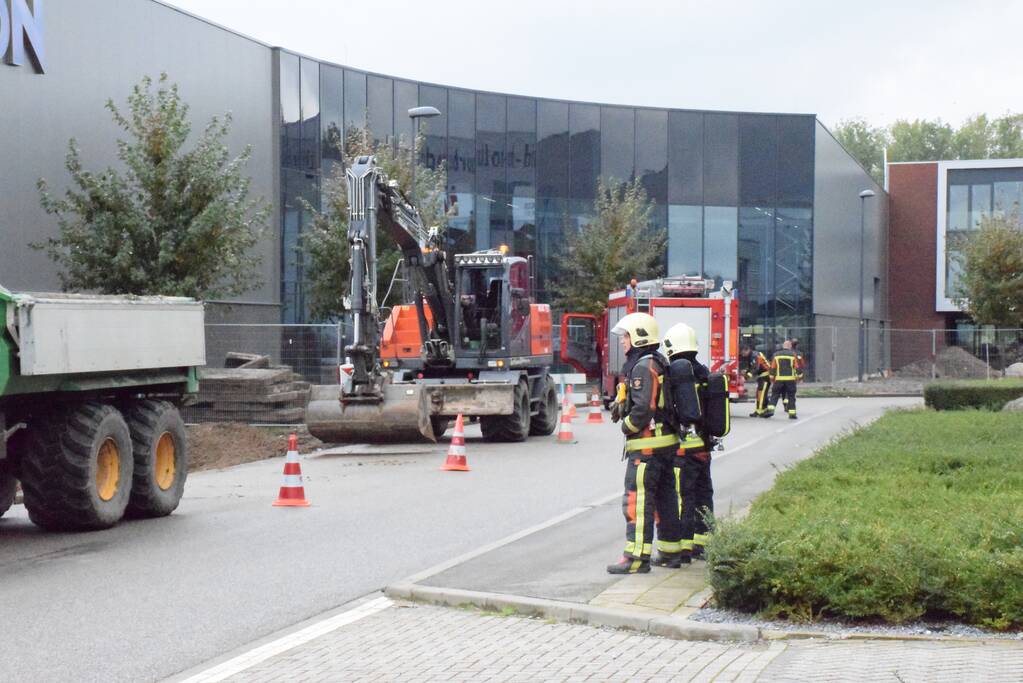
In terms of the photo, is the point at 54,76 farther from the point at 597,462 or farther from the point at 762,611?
the point at 762,611

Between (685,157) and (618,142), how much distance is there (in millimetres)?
2699

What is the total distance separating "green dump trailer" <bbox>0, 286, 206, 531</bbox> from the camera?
11.1 m

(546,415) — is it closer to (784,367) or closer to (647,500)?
(784,367)

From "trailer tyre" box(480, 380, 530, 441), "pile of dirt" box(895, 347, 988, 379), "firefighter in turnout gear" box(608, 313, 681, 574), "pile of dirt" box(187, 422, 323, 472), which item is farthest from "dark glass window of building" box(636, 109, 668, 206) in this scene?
"firefighter in turnout gear" box(608, 313, 681, 574)

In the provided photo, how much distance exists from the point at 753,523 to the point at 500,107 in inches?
1592

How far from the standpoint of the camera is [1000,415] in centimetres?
2088

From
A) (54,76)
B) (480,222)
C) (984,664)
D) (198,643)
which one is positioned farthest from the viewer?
(480,222)

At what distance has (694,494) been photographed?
10336 millimetres

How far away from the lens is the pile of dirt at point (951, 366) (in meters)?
53.7

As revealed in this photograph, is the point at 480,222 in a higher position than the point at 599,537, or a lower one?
higher

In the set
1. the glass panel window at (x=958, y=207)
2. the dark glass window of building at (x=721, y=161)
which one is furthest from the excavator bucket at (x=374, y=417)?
the glass panel window at (x=958, y=207)

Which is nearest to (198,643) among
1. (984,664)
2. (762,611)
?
(762,611)

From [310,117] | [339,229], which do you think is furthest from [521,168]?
[339,229]

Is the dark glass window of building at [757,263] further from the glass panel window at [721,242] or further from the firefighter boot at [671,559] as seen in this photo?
the firefighter boot at [671,559]
